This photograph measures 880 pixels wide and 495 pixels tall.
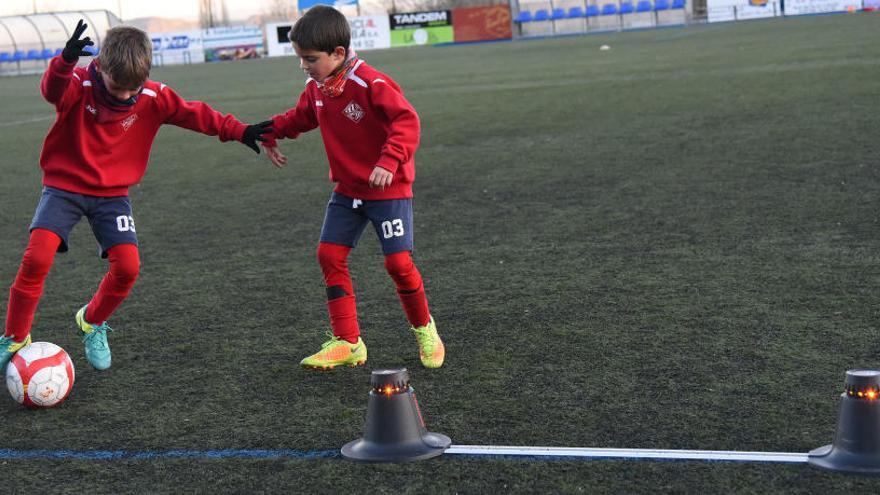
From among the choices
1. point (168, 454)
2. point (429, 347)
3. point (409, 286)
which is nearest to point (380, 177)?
point (409, 286)

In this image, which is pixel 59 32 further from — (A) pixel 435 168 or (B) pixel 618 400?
(B) pixel 618 400

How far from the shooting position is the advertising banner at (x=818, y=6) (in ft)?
149

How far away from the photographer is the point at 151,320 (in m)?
5.67

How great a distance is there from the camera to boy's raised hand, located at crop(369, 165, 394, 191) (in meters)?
4.38

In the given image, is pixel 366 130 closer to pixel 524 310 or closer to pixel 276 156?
→ pixel 276 156

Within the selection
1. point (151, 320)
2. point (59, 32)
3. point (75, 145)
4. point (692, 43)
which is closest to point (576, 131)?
point (151, 320)

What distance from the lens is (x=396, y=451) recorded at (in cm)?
346

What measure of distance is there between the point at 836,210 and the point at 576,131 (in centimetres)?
542

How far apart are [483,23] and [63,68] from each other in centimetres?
4912

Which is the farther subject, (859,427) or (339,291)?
(339,291)

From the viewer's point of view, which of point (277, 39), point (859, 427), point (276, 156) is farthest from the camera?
point (277, 39)

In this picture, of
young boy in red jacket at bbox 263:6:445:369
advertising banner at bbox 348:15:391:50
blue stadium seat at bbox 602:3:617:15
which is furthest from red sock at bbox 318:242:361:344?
blue stadium seat at bbox 602:3:617:15

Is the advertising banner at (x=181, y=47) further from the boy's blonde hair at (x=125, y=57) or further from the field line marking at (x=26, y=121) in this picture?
the boy's blonde hair at (x=125, y=57)

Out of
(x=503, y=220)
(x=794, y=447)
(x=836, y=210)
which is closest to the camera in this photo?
(x=794, y=447)
